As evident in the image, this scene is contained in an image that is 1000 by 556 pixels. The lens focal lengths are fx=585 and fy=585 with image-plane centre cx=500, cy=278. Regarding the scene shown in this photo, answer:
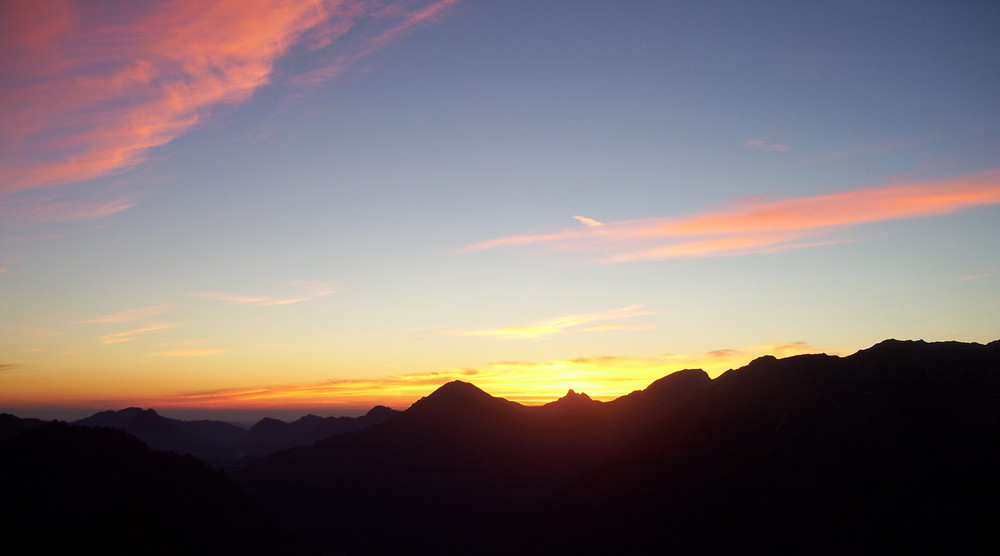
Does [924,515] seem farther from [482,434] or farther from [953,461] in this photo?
[482,434]

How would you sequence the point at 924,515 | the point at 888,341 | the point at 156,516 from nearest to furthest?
the point at 156,516 → the point at 924,515 → the point at 888,341

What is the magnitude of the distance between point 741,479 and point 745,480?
1.68 ft

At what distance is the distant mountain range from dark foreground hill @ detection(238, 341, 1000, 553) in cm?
15

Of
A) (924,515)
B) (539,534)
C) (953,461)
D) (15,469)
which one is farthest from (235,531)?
(953,461)

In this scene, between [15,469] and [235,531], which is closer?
[15,469]

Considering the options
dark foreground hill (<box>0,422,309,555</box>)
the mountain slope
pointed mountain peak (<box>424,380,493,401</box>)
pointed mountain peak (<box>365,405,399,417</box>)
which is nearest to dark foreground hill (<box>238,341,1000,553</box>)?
the mountain slope

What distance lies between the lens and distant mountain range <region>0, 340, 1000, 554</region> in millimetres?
46500

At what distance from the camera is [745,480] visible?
5700 centimetres

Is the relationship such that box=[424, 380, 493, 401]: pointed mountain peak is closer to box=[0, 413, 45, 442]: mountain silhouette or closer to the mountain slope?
the mountain slope

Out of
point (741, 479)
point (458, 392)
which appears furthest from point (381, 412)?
point (741, 479)

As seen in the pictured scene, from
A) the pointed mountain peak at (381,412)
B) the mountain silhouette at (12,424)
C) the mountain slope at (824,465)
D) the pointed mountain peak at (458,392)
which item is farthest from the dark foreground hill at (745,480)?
the pointed mountain peak at (381,412)

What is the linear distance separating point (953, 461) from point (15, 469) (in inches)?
2847

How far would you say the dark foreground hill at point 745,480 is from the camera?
46.7m

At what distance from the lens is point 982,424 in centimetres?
4856
